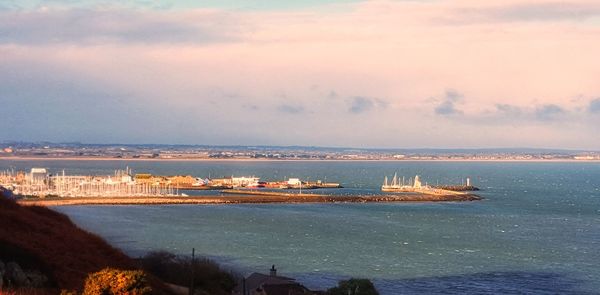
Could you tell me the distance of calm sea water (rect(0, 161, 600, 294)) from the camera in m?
33.4

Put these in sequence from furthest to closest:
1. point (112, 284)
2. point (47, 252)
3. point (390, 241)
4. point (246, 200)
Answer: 1. point (246, 200)
2. point (390, 241)
3. point (47, 252)
4. point (112, 284)

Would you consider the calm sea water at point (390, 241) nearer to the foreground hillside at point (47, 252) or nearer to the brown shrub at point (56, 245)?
the brown shrub at point (56, 245)

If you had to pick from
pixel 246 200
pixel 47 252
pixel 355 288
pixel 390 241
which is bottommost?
pixel 390 241

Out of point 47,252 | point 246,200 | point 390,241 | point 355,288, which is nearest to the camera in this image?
point 47,252

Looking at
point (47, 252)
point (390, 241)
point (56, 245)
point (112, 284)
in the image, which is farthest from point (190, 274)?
point (390, 241)

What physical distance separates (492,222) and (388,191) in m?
42.5

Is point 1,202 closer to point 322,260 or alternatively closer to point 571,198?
point 322,260

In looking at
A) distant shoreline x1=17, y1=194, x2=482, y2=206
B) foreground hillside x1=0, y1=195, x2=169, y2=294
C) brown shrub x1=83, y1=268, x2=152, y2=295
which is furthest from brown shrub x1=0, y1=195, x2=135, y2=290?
distant shoreline x1=17, y1=194, x2=482, y2=206

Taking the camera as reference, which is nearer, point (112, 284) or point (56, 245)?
point (112, 284)

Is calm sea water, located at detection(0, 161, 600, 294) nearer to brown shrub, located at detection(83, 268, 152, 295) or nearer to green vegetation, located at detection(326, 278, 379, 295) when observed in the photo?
green vegetation, located at detection(326, 278, 379, 295)

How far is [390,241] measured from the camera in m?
46.4

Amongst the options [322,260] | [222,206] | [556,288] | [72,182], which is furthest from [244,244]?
[72,182]

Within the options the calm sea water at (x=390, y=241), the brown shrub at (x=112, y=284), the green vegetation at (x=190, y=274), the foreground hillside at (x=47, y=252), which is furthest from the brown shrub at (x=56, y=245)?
the calm sea water at (x=390, y=241)

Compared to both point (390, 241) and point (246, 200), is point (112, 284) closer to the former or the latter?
point (390, 241)
